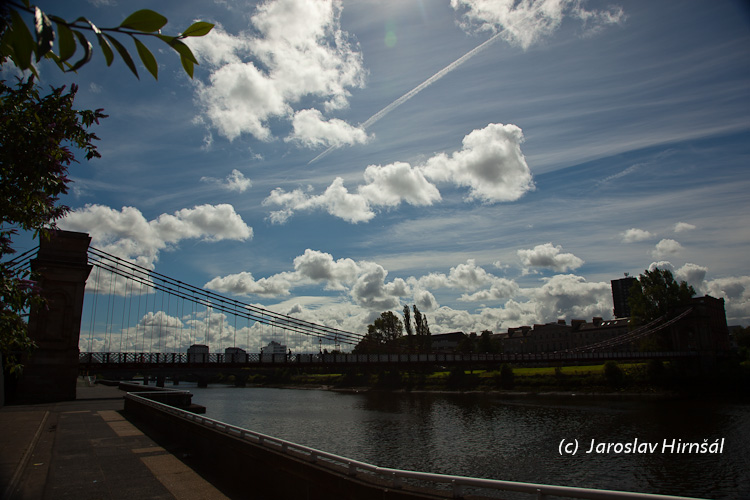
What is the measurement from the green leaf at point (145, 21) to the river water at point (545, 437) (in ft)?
79.4


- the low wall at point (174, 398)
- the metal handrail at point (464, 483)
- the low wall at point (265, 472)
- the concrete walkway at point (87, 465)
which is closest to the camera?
the metal handrail at point (464, 483)

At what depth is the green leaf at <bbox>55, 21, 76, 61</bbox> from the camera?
5.88 feet

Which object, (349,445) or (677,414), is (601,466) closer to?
(349,445)

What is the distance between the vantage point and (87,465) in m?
12.6

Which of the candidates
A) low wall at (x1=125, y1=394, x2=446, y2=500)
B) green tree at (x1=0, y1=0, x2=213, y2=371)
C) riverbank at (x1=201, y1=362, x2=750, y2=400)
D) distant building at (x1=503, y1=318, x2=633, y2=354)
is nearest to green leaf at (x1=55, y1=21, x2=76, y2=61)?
green tree at (x1=0, y1=0, x2=213, y2=371)

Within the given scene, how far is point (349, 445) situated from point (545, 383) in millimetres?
44790

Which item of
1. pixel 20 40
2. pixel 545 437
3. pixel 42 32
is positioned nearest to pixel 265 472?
pixel 20 40

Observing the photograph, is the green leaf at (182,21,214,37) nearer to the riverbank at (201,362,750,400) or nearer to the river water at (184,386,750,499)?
the river water at (184,386,750,499)

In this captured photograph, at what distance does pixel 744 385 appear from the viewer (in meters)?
58.4

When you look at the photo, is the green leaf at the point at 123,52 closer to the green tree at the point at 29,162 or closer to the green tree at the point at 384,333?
the green tree at the point at 29,162

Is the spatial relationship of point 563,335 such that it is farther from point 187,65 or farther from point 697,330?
point 187,65

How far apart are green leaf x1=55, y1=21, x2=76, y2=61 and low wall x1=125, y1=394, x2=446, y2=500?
6.80 m

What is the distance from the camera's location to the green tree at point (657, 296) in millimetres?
80625

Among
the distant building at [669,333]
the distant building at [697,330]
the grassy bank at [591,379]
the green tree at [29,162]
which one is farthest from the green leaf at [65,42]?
the distant building at [697,330]
